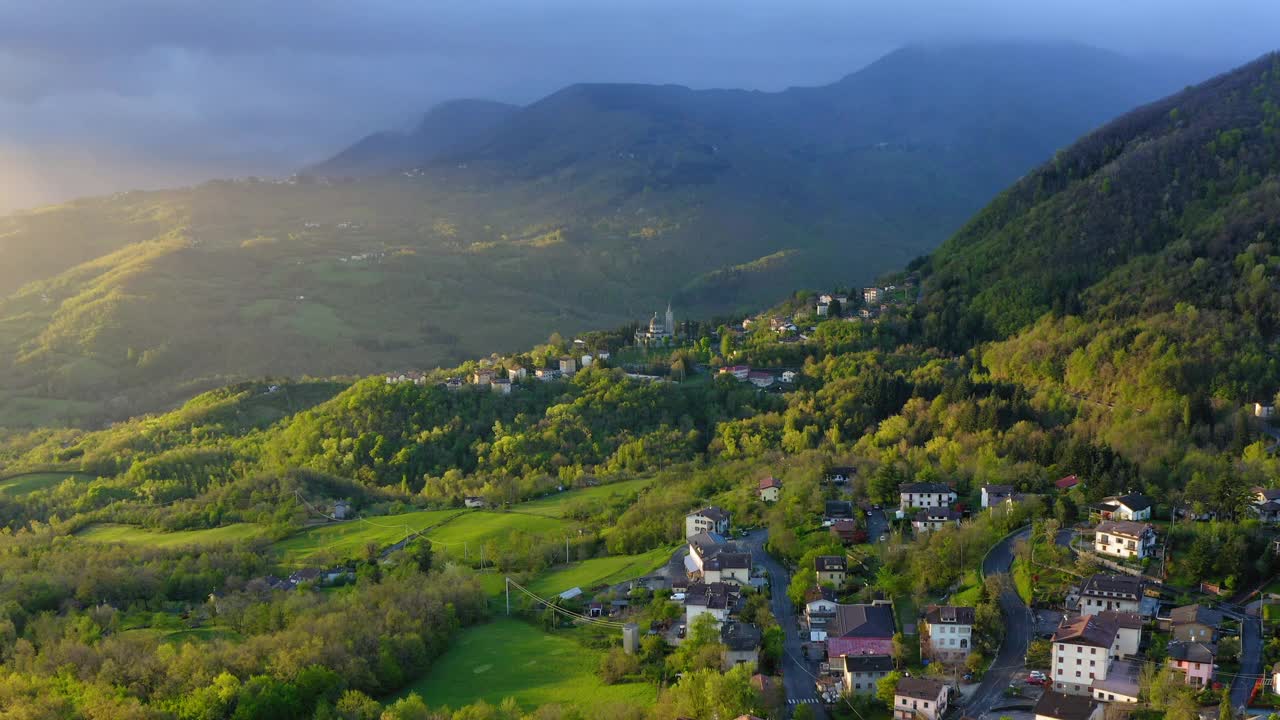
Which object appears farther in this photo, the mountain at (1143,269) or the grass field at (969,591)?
the mountain at (1143,269)

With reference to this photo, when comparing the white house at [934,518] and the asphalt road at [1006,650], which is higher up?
the white house at [934,518]

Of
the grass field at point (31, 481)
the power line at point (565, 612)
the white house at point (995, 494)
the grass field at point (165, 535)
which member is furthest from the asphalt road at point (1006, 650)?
the grass field at point (31, 481)

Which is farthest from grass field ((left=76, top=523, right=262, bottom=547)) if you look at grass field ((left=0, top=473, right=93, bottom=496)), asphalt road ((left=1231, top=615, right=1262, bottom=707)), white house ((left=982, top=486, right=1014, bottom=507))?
asphalt road ((left=1231, top=615, right=1262, bottom=707))

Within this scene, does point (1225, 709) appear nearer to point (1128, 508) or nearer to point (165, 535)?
point (1128, 508)

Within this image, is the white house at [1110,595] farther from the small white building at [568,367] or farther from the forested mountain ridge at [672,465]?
the small white building at [568,367]

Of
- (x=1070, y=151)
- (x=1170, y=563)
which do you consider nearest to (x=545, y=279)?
(x=1070, y=151)
